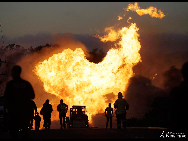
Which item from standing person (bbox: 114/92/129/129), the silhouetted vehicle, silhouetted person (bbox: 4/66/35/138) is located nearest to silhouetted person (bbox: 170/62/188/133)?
silhouetted person (bbox: 4/66/35/138)

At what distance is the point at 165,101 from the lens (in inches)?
3022

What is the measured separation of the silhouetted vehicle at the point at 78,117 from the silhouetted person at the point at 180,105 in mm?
36416

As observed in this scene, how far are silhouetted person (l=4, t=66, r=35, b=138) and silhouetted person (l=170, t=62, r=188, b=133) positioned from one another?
4503 mm

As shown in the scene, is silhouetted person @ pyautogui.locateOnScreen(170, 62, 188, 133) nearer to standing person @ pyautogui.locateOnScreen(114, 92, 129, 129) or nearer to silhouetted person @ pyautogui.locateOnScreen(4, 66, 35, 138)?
silhouetted person @ pyautogui.locateOnScreen(4, 66, 35, 138)

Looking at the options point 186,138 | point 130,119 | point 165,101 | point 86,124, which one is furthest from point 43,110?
point 130,119

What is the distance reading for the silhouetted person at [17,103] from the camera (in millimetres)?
11734

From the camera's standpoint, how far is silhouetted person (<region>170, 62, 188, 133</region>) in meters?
8.50

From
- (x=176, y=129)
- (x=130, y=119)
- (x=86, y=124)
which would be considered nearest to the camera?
(x=176, y=129)

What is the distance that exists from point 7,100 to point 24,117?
0.65 m

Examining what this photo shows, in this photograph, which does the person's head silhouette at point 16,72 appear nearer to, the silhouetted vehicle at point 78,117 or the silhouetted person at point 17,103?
the silhouetted person at point 17,103

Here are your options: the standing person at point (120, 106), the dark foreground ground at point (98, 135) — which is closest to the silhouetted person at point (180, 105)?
the dark foreground ground at point (98, 135)

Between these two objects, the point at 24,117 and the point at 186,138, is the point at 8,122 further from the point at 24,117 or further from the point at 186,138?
the point at 186,138

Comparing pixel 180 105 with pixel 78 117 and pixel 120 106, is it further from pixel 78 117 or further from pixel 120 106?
pixel 78 117

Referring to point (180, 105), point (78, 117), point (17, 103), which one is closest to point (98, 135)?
point (17, 103)
